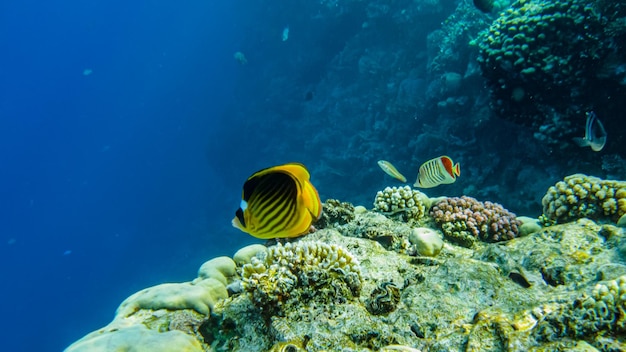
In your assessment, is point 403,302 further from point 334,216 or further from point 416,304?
point 334,216

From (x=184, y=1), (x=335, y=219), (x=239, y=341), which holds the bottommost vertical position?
(x=239, y=341)

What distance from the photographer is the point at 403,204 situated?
17.4 feet

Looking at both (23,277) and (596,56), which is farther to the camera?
(23,277)

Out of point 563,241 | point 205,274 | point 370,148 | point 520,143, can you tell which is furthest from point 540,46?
point 370,148

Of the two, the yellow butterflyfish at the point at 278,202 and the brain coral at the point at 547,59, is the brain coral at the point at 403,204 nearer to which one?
the yellow butterflyfish at the point at 278,202

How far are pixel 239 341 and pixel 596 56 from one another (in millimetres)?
9236

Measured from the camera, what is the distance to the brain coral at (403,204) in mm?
5234

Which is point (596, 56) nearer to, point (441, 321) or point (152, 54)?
point (441, 321)

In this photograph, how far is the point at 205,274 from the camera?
13.3 feet

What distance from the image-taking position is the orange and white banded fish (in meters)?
4.36

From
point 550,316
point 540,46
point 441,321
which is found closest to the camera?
point 550,316

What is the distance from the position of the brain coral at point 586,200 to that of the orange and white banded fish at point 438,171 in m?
1.70

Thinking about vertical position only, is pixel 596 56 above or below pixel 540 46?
below

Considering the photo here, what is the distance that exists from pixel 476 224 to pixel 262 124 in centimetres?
2662
